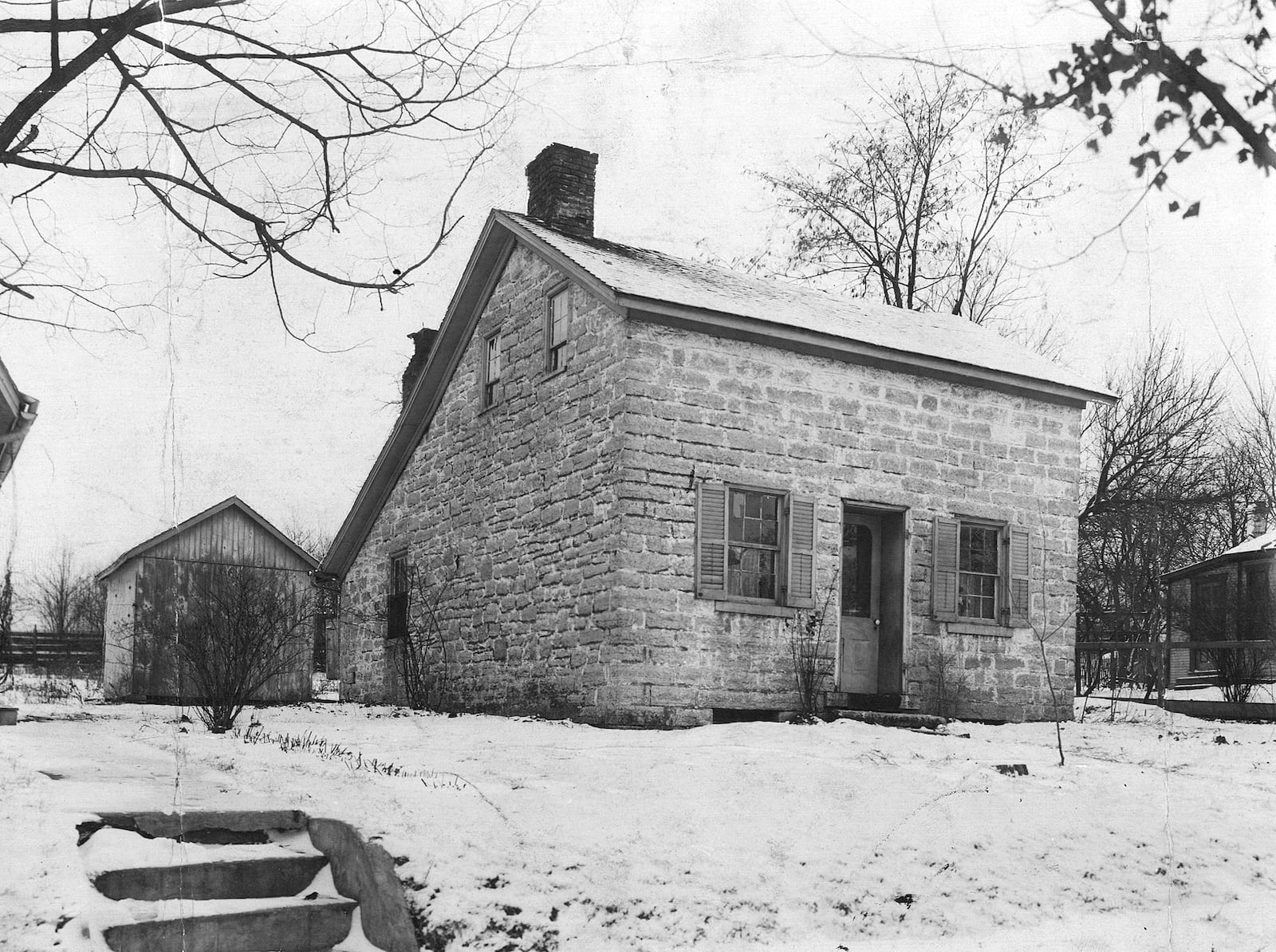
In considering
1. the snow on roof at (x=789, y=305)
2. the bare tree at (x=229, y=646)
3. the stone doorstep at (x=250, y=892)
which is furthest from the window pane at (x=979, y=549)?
the stone doorstep at (x=250, y=892)

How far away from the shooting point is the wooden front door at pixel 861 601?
43.9 feet

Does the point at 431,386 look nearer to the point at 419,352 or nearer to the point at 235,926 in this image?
the point at 419,352

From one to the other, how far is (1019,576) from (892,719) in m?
3.12

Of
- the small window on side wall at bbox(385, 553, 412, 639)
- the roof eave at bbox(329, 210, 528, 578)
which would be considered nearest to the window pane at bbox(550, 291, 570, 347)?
the roof eave at bbox(329, 210, 528, 578)

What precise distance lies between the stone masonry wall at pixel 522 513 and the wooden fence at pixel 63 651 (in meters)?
15.5

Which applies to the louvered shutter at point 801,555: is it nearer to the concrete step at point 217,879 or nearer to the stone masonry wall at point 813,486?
the stone masonry wall at point 813,486

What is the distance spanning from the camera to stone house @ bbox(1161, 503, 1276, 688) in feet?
69.1

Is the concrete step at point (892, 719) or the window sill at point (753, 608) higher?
the window sill at point (753, 608)

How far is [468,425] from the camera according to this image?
15.8 metres

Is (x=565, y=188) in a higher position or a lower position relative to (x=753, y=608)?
higher

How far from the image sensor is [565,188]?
50.5 ft

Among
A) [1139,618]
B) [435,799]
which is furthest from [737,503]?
[1139,618]

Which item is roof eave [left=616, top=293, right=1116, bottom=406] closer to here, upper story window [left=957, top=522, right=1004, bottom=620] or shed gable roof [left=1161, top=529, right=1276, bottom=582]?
upper story window [left=957, top=522, right=1004, bottom=620]

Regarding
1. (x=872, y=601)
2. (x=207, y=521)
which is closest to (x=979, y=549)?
(x=872, y=601)
